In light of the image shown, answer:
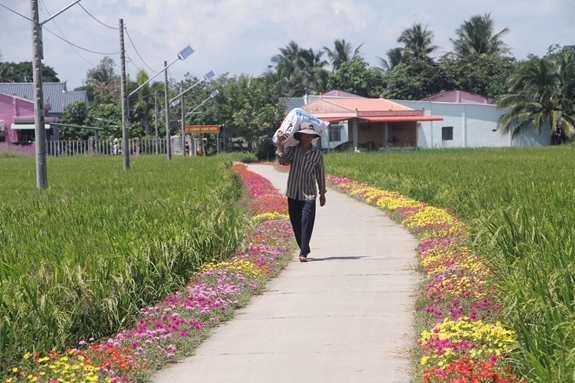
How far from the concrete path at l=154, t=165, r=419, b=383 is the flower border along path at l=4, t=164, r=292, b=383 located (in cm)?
15

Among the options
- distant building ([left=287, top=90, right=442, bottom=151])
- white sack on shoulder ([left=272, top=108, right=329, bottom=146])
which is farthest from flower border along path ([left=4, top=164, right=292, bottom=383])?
distant building ([left=287, top=90, right=442, bottom=151])

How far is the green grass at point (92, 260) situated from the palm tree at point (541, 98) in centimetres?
5331

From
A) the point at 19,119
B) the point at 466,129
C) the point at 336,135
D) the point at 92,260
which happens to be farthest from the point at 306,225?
the point at 19,119

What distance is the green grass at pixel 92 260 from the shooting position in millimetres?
6906

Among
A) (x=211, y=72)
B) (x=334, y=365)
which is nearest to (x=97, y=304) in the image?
(x=334, y=365)

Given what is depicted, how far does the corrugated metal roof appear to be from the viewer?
85.7 meters

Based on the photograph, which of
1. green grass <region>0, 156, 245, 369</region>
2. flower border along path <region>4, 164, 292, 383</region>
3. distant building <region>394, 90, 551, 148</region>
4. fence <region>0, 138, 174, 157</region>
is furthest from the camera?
fence <region>0, 138, 174, 157</region>

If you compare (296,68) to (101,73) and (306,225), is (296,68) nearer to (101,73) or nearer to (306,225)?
(101,73)

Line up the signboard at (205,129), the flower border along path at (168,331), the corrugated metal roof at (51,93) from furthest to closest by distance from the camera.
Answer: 1. the corrugated metal roof at (51,93)
2. the signboard at (205,129)
3. the flower border along path at (168,331)

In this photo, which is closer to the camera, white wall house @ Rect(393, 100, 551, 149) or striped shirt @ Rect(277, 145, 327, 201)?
striped shirt @ Rect(277, 145, 327, 201)

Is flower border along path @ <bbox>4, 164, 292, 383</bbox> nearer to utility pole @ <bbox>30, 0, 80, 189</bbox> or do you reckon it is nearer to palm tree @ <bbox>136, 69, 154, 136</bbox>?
utility pole @ <bbox>30, 0, 80, 189</bbox>

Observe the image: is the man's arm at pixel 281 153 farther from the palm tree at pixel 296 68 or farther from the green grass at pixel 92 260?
the palm tree at pixel 296 68

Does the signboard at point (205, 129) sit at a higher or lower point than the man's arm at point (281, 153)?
higher

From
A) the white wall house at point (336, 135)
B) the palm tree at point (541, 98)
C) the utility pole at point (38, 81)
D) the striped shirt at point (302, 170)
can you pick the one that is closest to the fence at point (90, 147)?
the white wall house at point (336, 135)
